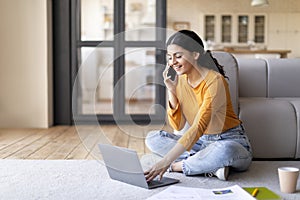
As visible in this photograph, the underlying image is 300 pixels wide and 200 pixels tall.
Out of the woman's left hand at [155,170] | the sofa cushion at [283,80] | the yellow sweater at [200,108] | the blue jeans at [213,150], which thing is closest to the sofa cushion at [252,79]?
the sofa cushion at [283,80]

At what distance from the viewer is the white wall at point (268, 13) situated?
8.41 meters

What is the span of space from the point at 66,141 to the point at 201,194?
1.88 metres

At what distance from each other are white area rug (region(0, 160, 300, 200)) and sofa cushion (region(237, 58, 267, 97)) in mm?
507

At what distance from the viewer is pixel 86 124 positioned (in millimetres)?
1659

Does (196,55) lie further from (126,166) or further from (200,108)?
(126,166)

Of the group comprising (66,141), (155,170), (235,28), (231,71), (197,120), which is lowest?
(66,141)

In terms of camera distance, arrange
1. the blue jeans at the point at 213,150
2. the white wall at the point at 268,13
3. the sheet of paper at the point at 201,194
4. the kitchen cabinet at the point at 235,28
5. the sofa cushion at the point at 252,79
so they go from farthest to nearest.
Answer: the kitchen cabinet at the point at 235,28 → the white wall at the point at 268,13 → the sofa cushion at the point at 252,79 → the blue jeans at the point at 213,150 → the sheet of paper at the point at 201,194

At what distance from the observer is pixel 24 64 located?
4.30 meters

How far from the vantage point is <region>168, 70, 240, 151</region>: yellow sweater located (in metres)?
1.89

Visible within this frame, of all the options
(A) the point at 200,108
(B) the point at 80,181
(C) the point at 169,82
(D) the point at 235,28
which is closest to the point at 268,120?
(A) the point at 200,108

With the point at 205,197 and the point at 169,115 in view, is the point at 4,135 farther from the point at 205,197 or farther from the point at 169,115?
the point at 205,197

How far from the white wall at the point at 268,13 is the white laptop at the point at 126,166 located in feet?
21.8

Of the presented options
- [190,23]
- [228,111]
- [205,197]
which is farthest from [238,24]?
[205,197]

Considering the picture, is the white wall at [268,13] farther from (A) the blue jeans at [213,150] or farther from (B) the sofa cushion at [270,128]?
(A) the blue jeans at [213,150]
